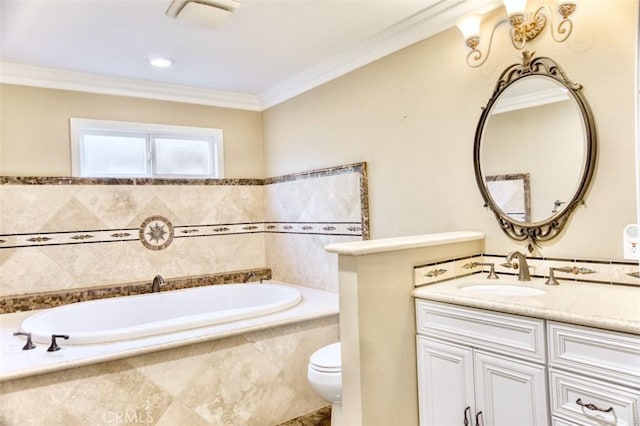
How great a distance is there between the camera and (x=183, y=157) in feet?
12.7

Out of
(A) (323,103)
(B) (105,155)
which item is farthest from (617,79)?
(B) (105,155)

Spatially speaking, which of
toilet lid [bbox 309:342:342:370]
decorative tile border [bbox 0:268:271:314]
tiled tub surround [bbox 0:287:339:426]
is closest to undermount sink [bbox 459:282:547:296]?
toilet lid [bbox 309:342:342:370]

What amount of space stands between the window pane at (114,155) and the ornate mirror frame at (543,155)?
2790mm

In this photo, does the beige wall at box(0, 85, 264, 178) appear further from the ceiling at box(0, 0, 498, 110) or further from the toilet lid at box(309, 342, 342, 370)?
the toilet lid at box(309, 342, 342, 370)

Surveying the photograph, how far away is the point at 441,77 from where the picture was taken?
2.47m

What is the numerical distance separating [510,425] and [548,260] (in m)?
0.80

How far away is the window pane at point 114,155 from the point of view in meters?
3.43

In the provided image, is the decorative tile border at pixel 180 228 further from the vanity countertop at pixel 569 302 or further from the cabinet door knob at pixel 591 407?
the cabinet door knob at pixel 591 407

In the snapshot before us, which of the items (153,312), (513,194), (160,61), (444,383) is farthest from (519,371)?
(160,61)

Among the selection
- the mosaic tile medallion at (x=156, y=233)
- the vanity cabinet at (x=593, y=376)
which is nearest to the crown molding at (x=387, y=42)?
the mosaic tile medallion at (x=156, y=233)

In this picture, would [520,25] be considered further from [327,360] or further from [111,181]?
[111,181]

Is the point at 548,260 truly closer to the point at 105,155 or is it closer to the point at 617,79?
the point at 617,79

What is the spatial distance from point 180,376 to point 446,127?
2.03 meters

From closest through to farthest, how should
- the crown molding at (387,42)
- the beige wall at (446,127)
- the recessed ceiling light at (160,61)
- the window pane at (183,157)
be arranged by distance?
the beige wall at (446,127)
the crown molding at (387,42)
the recessed ceiling light at (160,61)
the window pane at (183,157)
